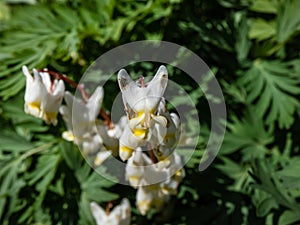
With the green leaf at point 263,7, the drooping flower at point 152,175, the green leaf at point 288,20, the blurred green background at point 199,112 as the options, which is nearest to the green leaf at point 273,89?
the blurred green background at point 199,112

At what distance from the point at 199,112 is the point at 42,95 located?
0.62 m

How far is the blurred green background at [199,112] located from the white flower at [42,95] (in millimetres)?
165

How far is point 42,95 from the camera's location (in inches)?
62.7

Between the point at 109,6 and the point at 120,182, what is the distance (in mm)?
602

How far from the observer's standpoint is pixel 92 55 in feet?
6.47

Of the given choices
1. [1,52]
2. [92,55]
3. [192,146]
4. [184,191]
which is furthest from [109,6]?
[184,191]

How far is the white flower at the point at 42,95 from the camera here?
1.59 metres

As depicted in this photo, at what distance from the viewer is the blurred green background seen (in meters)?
1.79

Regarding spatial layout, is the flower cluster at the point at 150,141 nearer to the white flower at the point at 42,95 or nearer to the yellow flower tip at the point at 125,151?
the yellow flower tip at the point at 125,151

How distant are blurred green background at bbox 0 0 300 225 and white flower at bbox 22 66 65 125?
0.54 ft

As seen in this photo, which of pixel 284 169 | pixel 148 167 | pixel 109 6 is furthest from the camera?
pixel 109 6

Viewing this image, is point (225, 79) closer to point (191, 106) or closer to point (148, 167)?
point (191, 106)

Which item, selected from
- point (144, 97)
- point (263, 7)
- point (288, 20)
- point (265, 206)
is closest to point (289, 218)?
point (265, 206)

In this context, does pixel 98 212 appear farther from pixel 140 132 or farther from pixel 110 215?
pixel 140 132
